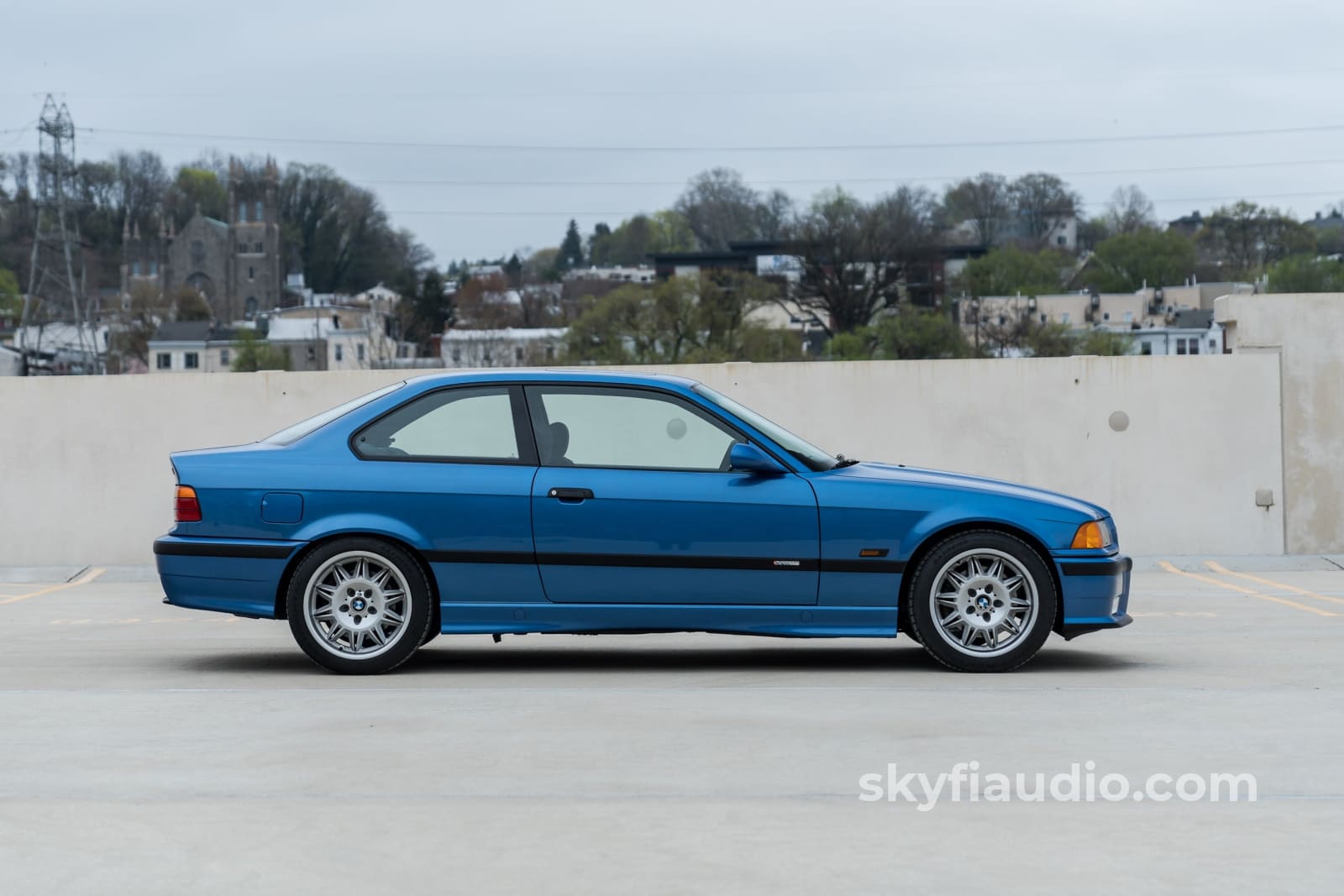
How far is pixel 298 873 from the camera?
15.9 ft

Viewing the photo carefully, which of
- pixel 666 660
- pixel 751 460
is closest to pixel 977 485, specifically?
pixel 751 460

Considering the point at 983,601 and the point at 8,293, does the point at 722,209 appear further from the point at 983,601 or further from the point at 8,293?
the point at 983,601

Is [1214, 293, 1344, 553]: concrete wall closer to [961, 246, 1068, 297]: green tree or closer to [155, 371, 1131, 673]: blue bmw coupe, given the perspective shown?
[155, 371, 1131, 673]: blue bmw coupe

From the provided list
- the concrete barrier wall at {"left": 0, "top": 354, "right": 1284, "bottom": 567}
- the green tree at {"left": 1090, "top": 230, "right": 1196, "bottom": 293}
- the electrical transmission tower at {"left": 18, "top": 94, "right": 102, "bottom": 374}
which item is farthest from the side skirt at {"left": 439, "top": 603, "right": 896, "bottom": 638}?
the green tree at {"left": 1090, "top": 230, "right": 1196, "bottom": 293}

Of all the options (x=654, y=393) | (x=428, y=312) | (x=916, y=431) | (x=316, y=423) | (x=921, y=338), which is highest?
(x=428, y=312)

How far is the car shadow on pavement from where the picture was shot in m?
8.77

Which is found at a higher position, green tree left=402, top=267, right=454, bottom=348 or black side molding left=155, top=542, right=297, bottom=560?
green tree left=402, top=267, right=454, bottom=348

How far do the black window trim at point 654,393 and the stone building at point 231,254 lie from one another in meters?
165

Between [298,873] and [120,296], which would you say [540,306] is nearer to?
[120,296]

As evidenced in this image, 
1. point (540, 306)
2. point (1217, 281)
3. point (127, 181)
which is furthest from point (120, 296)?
point (1217, 281)

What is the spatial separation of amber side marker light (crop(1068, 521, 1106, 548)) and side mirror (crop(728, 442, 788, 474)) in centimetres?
141

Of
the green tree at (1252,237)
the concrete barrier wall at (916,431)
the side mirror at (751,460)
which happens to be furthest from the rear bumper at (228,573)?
the green tree at (1252,237)

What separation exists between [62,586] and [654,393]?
25.5 ft

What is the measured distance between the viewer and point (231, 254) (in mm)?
175750
